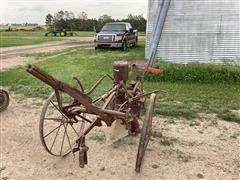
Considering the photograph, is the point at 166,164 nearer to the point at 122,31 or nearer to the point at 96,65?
the point at 96,65

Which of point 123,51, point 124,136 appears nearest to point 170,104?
point 124,136

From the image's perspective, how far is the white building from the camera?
9695 mm

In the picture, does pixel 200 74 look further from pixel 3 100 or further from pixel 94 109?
pixel 94 109

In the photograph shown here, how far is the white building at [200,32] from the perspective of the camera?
31.8ft

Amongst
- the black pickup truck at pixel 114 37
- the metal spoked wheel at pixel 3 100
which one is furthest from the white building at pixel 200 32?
the black pickup truck at pixel 114 37

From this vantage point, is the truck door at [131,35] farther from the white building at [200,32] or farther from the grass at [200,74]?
the grass at [200,74]

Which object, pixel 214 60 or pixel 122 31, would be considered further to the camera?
pixel 122 31

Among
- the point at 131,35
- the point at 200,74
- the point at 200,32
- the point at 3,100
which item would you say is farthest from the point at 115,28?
the point at 3,100

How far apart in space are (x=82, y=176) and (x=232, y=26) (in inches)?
305

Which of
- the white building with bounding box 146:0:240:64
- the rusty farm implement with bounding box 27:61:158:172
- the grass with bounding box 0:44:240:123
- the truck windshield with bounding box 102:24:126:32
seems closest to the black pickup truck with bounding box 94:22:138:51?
the truck windshield with bounding box 102:24:126:32

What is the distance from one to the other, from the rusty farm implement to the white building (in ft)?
18.0

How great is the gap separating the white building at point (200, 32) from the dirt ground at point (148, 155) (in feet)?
15.7

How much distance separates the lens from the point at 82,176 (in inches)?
153

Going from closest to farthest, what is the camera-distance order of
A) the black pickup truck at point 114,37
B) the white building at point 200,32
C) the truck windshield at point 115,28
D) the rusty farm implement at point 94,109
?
the rusty farm implement at point 94,109, the white building at point 200,32, the black pickup truck at point 114,37, the truck windshield at point 115,28
